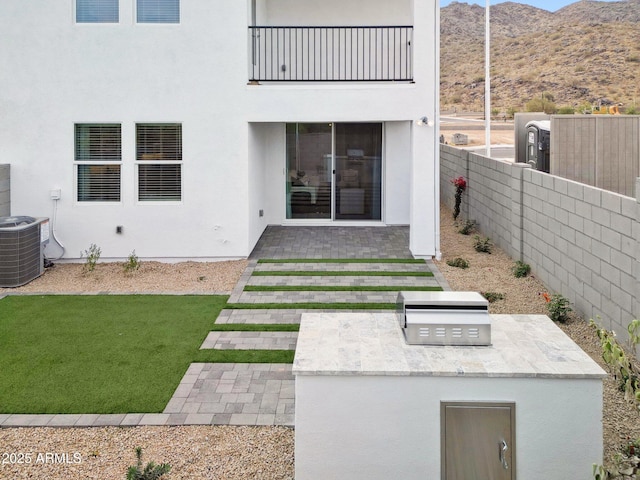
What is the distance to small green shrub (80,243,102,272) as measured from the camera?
35.8ft

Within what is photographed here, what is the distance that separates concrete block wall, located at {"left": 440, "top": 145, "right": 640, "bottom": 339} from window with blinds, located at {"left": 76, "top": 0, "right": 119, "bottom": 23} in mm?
7737

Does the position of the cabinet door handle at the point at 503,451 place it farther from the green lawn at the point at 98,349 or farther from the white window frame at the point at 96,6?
the white window frame at the point at 96,6

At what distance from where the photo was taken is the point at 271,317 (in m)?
8.52

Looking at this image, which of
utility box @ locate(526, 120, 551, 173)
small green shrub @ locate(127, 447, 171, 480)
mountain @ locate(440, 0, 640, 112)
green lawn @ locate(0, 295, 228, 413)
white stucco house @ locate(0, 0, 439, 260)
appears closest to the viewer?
small green shrub @ locate(127, 447, 171, 480)

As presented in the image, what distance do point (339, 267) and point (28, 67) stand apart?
6677mm

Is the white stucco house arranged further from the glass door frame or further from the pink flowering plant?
the pink flowering plant

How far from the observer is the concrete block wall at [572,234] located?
22.2 ft

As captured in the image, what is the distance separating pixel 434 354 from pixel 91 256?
8316 millimetres

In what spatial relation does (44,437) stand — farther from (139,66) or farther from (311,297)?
(139,66)

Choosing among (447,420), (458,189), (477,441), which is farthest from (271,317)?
(458,189)

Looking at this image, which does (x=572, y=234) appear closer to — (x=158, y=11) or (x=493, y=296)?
(x=493, y=296)

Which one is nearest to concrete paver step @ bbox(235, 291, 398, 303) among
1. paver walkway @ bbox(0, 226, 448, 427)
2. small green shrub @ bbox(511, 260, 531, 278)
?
paver walkway @ bbox(0, 226, 448, 427)

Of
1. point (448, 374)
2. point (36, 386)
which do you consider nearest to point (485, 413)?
point (448, 374)

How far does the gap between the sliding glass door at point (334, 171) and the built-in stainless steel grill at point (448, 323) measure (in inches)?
407
